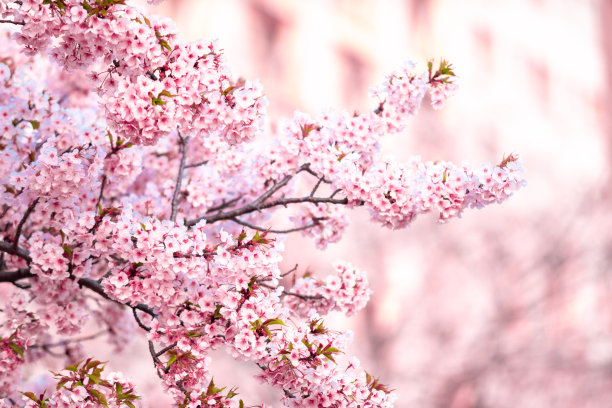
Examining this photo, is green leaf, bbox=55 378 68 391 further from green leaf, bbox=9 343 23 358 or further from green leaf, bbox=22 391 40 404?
green leaf, bbox=9 343 23 358

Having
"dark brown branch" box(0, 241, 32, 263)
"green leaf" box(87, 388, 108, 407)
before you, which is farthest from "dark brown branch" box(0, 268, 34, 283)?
"green leaf" box(87, 388, 108, 407)

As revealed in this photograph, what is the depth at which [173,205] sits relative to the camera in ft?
12.3

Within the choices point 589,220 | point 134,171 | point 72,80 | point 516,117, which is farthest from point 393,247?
point 134,171

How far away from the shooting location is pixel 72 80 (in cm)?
483

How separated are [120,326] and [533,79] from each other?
54.0 ft

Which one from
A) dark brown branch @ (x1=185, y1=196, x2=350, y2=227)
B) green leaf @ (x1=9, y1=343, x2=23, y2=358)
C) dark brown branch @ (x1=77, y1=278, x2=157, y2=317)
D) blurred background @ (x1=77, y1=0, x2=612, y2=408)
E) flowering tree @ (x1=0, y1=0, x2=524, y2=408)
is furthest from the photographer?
blurred background @ (x1=77, y1=0, x2=612, y2=408)

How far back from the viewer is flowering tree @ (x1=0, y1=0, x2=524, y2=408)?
3.12 meters

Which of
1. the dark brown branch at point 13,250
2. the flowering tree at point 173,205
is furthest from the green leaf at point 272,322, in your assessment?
the dark brown branch at point 13,250

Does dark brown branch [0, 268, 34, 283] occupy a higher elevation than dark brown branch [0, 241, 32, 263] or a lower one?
higher

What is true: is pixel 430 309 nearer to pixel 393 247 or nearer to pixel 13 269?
pixel 393 247

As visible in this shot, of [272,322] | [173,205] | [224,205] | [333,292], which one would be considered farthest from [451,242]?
[272,322]

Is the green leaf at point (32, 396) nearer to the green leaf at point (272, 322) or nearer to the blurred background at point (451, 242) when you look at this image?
the green leaf at point (272, 322)

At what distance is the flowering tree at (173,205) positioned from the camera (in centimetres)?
312

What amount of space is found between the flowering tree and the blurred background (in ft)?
18.7
